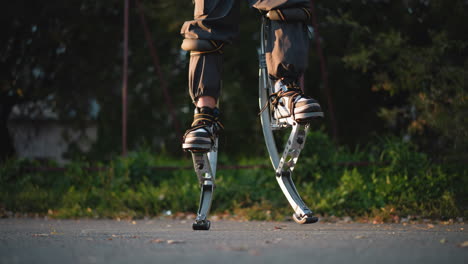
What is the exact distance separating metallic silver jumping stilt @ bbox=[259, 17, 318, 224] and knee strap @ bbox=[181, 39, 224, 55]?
258 millimetres

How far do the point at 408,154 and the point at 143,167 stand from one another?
2.04 m

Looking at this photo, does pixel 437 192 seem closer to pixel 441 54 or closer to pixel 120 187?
pixel 441 54

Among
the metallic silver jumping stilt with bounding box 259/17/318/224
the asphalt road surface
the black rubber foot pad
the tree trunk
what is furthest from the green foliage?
the tree trunk

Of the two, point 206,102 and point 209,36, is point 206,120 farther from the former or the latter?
point 209,36

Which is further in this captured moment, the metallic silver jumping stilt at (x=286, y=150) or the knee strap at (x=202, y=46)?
the knee strap at (x=202, y=46)

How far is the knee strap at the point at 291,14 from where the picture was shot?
8.36 feet

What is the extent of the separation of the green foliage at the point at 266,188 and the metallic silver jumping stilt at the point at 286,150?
771mm

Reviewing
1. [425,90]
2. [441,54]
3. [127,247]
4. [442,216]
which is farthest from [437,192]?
[127,247]

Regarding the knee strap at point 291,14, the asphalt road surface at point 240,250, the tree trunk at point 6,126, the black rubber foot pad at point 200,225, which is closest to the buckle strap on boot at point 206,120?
the black rubber foot pad at point 200,225

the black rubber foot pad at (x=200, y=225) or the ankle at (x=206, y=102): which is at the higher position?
the ankle at (x=206, y=102)

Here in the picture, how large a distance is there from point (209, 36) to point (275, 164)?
0.69 m

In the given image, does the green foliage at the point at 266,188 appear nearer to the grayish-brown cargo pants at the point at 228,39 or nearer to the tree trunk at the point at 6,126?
the grayish-brown cargo pants at the point at 228,39

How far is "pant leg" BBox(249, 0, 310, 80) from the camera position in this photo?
99.6 inches

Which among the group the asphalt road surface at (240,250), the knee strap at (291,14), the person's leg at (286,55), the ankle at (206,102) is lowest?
the asphalt road surface at (240,250)
